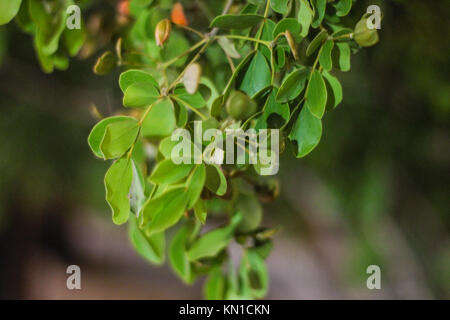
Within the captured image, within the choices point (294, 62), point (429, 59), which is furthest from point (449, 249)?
point (294, 62)

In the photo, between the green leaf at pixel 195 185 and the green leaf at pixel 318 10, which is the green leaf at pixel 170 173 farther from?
the green leaf at pixel 318 10

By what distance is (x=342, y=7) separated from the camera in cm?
35

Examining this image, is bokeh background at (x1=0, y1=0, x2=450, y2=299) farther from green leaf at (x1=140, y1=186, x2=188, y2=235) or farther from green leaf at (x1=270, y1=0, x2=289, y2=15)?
green leaf at (x1=140, y1=186, x2=188, y2=235)

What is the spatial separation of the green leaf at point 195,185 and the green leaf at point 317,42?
11 cm

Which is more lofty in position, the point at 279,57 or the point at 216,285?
the point at 279,57

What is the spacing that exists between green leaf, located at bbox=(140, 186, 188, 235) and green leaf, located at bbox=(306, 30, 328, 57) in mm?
125

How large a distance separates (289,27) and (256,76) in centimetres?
4

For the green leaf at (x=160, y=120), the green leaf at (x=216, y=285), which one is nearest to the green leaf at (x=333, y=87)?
the green leaf at (x=160, y=120)

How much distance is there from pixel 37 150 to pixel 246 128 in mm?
903

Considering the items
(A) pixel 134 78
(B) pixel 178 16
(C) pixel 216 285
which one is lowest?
(C) pixel 216 285

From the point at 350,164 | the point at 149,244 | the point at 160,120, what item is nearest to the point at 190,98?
the point at 160,120

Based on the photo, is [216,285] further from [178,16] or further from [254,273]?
[178,16]

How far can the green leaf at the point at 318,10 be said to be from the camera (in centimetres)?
33

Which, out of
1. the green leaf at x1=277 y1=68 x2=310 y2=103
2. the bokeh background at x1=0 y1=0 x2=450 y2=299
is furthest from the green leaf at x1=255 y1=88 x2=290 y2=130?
the bokeh background at x1=0 y1=0 x2=450 y2=299
